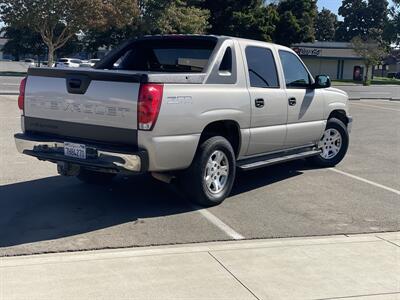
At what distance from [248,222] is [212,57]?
2.06 m

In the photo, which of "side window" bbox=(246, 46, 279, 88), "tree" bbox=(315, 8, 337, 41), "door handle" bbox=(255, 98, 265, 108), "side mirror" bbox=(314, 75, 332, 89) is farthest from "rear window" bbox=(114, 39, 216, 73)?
"tree" bbox=(315, 8, 337, 41)

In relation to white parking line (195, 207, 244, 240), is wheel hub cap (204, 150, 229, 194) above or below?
above

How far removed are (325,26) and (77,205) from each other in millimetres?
111033

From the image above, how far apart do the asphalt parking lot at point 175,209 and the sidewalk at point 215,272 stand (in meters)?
0.39

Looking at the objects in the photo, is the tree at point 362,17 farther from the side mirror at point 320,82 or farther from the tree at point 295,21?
the side mirror at point 320,82

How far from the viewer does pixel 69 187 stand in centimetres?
770

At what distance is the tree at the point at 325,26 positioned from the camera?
11119 cm

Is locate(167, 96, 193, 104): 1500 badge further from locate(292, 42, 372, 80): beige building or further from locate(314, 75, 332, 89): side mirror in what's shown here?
locate(292, 42, 372, 80): beige building

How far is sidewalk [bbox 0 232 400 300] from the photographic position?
4363mm

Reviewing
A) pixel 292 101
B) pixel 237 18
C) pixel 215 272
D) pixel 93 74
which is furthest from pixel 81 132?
pixel 237 18

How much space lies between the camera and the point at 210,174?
683 cm

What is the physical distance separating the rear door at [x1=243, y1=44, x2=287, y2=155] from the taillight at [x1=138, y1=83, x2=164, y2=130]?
1786 mm

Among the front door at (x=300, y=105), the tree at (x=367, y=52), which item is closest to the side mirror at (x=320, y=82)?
the front door at (x=300, y=105)

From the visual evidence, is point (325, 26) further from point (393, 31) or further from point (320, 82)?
point (320, 82)
